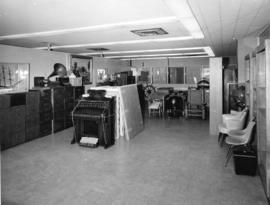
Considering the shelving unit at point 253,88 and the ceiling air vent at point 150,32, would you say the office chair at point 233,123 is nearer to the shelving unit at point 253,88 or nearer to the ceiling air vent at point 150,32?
the shelving unit at point 253,88

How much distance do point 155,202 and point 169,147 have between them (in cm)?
253

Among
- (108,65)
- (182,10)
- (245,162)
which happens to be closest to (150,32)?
(182,10)

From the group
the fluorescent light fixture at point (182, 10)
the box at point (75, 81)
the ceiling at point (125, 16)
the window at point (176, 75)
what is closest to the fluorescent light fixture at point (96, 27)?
the ceiling at point (125, 16)

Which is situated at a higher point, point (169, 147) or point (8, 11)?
point (8, 11)

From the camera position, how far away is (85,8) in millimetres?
3895

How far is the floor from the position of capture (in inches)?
120

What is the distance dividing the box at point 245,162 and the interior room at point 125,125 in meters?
0.02

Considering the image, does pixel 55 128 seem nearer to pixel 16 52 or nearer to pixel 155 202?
pixel 16 52

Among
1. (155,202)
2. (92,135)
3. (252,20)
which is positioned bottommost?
(155,202)

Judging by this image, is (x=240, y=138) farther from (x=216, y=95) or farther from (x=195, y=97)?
(x=195, y=97)

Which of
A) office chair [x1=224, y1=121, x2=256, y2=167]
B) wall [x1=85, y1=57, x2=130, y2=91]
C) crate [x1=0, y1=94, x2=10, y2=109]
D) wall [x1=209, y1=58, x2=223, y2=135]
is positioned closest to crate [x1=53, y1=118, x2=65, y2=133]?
crate [x1=0, y1=94, x2=10, y2=109]

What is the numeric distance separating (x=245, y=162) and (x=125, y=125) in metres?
3.23

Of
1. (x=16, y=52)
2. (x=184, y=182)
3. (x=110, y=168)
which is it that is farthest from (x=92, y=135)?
(x=16, y=52)

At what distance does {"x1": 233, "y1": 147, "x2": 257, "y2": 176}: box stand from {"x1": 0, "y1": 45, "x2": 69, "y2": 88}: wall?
651 cm
